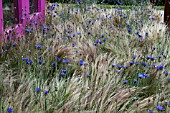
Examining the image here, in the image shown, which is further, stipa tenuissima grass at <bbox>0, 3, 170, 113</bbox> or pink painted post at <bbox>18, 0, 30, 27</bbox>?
pink painted post at <bbox>18, 0, 30, 27</bbox>

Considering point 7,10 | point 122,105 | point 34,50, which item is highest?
point 7,10

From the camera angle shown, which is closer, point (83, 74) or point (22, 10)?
point (83, 74)

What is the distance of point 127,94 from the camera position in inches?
122

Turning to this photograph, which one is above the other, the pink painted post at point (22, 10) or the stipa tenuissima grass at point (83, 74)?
the pink painted post at point (22, 10)

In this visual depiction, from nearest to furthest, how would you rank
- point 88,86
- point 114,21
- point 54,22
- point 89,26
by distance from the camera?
point 88,86, point 89,26, point 54,22, point 114,21

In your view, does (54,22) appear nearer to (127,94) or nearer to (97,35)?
(97,35)

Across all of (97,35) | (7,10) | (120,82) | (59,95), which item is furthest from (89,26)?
(59,95)

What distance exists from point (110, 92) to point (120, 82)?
23 centimetres

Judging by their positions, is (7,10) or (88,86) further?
(7,10)

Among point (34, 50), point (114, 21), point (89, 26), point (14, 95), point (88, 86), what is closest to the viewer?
point (14, 95)

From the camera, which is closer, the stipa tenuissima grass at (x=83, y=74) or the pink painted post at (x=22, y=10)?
the stipa tenuissima grass at (x=83, y=74)

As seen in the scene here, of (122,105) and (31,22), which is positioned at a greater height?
(31,22)

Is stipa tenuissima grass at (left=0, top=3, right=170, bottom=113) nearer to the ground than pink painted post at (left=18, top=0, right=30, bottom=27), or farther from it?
nearer to the ground

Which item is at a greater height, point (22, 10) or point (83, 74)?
point (22, 10)
